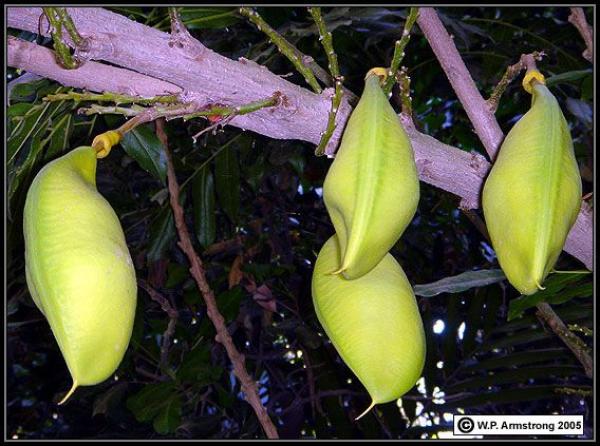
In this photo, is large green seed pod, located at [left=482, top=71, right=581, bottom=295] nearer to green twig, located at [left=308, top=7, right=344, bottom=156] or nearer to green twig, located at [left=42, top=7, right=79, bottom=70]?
green twig, located at [left=308, top=7, right=344, bottom=156]

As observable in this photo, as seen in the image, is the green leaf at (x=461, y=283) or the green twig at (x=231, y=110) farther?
the green leaf at (x=461, y=283)

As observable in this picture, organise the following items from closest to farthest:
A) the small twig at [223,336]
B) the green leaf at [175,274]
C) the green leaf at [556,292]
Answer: the green leaf at [556,292]
the small twig at [223,336]
the green leaf at [175,274]

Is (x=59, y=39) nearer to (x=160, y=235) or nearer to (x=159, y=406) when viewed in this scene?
(x=160, y=235)

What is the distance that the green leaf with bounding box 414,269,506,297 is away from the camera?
1.42 metres

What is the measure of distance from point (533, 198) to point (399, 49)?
244 mm

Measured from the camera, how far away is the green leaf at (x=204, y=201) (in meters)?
2.14

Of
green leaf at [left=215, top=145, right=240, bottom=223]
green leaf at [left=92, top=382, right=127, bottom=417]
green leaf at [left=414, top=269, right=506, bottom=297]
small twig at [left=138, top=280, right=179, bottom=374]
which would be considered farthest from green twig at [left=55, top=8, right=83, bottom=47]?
green leaf at [left=92, top=382, right=127, bottom=417]

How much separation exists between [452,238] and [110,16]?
2349mm

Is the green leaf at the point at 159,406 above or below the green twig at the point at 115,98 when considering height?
below

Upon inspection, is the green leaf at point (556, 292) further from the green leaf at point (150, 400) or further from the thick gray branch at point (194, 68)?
the green leaf at point (150, 400)

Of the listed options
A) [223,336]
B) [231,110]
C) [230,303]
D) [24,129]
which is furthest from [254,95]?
[230,303]

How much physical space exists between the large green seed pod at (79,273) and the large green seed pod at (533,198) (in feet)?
1.47

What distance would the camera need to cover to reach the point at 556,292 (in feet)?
4.49

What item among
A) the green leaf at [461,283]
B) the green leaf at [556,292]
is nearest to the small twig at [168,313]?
the green leaf at [461,283]
